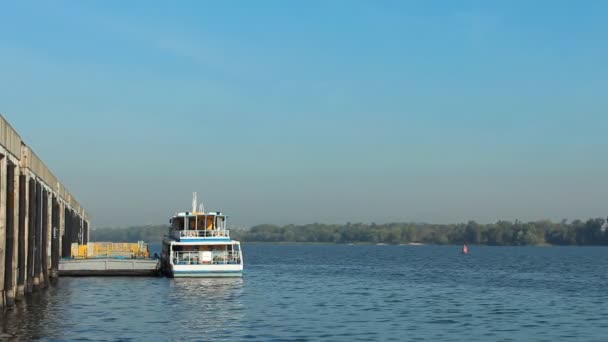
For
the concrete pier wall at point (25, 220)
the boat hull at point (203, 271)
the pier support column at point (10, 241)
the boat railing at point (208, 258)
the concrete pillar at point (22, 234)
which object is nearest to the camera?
the concrete pier wall at point (25, 220)

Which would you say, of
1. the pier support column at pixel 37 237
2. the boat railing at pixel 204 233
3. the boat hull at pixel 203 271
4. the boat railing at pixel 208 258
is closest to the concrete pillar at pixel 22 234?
the pier support column at pixel 37 237

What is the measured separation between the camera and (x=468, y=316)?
146 feet

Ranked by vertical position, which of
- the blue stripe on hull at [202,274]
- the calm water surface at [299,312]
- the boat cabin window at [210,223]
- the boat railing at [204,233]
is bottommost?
the calm water surface at [299,312]

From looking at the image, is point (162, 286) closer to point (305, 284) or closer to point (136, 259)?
point (136, 259)

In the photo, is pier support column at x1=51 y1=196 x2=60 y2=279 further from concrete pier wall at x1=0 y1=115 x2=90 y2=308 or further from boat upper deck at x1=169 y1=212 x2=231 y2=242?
boat upper deck at x1=169 y1=212 x2=231 y2=242

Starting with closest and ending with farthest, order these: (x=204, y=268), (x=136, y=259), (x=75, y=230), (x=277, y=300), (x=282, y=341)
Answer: (x=282, y=341)
(x=277, y=300)
(x=204, y=268)
(x=136, y=259)
(x=75, y=230)

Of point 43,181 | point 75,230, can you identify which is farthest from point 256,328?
point 75,230

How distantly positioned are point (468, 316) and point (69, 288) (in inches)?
1131

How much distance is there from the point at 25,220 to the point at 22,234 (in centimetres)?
92

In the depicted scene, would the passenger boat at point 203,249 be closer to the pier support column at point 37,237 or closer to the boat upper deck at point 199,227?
the boat upper deck at point 199,227

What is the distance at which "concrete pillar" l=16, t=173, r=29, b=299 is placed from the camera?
41.8 metres

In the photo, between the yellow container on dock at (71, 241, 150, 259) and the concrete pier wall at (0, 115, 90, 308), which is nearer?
the concrete pier wall at (0, 115, 90, 308)

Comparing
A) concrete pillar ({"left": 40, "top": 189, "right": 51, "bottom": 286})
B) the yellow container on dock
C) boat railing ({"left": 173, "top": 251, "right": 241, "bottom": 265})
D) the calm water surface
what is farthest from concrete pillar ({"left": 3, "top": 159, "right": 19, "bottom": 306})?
the yellow container on dock

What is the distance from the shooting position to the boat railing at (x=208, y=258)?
213ft
